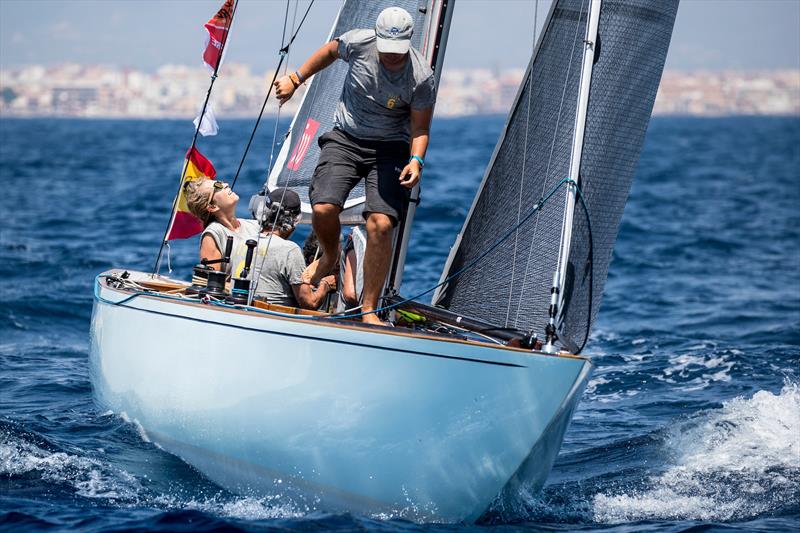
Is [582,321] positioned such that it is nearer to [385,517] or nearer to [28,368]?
[385,517]

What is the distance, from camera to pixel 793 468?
5.78m

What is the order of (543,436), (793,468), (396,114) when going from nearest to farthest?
(543,436) < (396,114) < (793,468)

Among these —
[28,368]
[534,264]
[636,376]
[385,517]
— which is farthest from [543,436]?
[28,368]

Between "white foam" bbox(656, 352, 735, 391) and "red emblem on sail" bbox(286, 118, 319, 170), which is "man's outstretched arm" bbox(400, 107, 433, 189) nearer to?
"red emblem on sail" bbox(286, 118, 319, 170)

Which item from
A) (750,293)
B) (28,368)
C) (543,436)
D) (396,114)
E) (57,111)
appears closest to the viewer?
(543,436)

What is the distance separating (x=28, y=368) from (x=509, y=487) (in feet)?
14.7

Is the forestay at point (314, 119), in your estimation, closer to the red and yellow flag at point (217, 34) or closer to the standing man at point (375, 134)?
the red and yellow flag at point (217, 34)

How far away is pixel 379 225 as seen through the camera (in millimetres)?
5164

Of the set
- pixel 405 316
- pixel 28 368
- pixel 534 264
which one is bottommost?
pixel 28 368

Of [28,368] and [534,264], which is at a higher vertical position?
[534,264]

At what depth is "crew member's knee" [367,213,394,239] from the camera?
5164mm

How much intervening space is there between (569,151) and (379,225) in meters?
1.03

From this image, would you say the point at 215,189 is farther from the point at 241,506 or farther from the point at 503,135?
the point at 241,506

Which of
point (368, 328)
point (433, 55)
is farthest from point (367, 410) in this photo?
point (433, 55)
